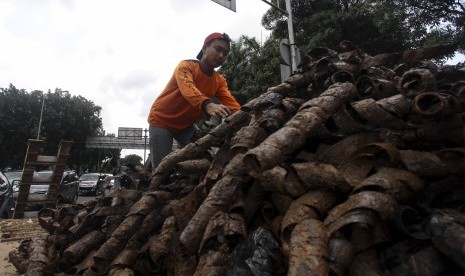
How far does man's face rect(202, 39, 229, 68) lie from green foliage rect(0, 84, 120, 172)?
114 feet

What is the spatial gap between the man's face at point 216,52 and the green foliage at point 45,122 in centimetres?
3469

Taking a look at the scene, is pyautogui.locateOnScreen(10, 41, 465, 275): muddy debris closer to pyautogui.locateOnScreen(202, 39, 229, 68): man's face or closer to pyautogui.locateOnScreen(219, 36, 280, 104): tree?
pyautogui.locateOnScreen(202, 39, 229, 68): man's face

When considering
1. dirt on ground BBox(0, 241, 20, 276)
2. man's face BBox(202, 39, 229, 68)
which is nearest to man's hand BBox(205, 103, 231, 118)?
man's face BBox(202, 39, 229, 68)

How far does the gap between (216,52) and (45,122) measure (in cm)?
3894

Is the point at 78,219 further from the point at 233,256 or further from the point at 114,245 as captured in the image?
the point at 233,256

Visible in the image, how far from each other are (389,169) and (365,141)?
11.8 inches

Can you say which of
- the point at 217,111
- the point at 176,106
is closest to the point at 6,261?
the point at 176,106

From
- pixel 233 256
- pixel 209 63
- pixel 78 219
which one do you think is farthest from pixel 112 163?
pixel 233 256

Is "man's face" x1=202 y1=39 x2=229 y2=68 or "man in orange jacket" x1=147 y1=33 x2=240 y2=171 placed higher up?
"man's face" x1=202 y1=39 x2=229 y2=68

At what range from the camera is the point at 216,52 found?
3.73 metres

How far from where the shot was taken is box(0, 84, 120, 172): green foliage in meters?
35.2

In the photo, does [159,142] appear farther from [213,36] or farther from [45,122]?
[45,122]

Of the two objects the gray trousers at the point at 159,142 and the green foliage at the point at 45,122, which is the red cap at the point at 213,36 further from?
the green foliage at the point at 45,122

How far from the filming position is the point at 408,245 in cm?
138
